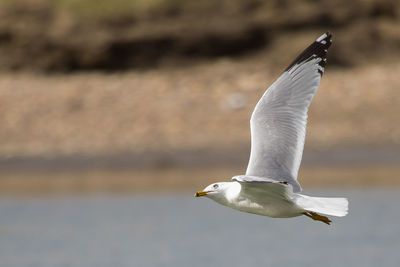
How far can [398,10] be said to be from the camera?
20.3 meters

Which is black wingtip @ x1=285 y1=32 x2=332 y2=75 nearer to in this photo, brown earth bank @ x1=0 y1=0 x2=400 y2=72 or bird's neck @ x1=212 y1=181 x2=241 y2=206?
bird's neck @ x1=212 y1=181 x2=241 y2=206

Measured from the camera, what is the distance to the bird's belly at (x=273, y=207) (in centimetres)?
676

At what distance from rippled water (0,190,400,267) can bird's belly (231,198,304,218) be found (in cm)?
313

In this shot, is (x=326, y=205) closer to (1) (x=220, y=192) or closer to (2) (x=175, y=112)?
(1) (x=220, y=192)

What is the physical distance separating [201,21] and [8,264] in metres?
10.5

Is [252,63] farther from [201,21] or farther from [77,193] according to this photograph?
[77,193]

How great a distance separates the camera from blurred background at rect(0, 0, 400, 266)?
11.4 metres

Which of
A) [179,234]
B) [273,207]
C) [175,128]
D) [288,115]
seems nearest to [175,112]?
[175,128]

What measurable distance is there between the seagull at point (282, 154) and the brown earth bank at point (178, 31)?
11.8m

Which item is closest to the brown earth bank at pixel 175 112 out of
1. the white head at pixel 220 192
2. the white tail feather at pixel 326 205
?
the white head at pixel 220 192

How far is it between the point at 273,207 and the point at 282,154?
0.63m

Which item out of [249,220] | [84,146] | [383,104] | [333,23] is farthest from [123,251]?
[333,23]

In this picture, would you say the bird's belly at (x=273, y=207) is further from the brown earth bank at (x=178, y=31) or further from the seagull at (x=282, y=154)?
the brown earth bank at (x=178, y=31)

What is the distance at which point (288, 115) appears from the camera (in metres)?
7.54
